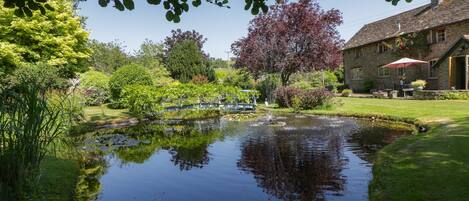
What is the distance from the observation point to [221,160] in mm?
9180

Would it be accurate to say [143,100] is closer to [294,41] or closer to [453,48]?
[294,41]

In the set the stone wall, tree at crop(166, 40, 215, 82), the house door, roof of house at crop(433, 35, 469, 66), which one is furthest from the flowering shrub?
tree at crop(166, 40, 215, 82)

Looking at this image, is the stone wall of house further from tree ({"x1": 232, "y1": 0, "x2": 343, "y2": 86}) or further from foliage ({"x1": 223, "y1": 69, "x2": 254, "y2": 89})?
foliage ({"x1": 223, "y1": 69, "x2": 254, "y2": 89})

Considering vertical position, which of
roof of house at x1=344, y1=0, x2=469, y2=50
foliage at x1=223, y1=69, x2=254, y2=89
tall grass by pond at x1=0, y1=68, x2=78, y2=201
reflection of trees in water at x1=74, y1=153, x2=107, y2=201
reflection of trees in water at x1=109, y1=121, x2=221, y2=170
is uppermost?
roof of house at x1=344, y1=0, x2=469, y2=50

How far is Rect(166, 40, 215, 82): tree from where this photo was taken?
40.0 metres

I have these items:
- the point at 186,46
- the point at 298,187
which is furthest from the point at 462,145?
the point at 186,46

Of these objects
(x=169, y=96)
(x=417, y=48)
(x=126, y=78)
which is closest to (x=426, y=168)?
(x=169, y=96)

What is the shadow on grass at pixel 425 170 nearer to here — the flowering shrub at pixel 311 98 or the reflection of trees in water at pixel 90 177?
the reflection of trees in water at pixel 90 177

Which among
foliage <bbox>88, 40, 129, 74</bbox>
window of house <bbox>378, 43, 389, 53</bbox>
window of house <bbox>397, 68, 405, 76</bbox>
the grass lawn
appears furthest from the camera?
foliage <bbox>88, 40, 129, 74</bbox>

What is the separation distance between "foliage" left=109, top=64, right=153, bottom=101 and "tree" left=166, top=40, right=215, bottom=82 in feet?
53.5

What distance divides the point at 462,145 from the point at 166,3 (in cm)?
679

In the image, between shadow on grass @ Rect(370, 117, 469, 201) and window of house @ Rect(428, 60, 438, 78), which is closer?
shadow on grass @ Rect(370, 117, 469, 201)

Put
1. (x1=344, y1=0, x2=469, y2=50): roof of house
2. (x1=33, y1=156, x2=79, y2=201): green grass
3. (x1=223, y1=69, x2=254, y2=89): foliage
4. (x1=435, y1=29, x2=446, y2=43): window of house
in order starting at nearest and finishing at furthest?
(x1=33, y1=156, x2=79, y2=201): green grass
(x1=344, y1=0, x2=469, y2=50): roof of house
(x1=435, y1=29, x2=446, y2=43): window of house
(x1=223, y1=69, x2=254, y2=89): foliage

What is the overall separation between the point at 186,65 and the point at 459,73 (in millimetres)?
24782
